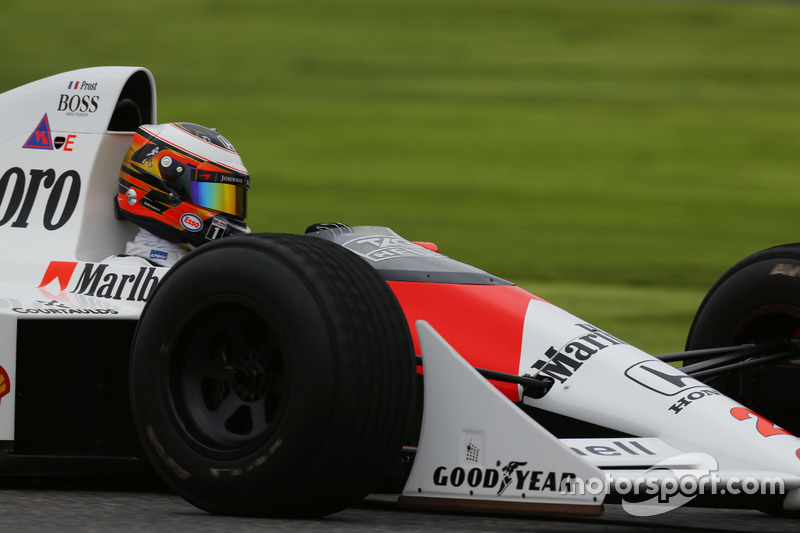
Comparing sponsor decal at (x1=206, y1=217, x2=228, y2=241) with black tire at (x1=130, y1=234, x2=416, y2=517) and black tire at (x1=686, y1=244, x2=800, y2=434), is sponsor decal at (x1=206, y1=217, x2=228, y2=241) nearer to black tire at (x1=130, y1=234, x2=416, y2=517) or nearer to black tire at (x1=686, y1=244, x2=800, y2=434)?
black tire at (x1=130, y1=234, x2=416, y2=517)

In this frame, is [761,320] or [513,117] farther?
[513,117]

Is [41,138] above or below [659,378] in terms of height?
above

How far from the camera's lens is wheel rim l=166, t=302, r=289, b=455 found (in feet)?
9.53

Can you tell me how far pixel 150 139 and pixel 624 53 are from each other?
10220mm

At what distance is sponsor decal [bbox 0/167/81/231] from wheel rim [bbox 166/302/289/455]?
1.46 m

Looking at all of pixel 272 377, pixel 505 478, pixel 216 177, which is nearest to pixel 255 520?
pixel 272 377

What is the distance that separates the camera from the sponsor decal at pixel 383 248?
3.66 metres

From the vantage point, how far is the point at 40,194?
433 cm

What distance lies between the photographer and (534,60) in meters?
13.7

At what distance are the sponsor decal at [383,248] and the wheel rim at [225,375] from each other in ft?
2.44

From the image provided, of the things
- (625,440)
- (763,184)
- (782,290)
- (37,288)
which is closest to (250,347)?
(625,440)

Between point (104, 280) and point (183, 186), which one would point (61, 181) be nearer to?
point (183, 186)

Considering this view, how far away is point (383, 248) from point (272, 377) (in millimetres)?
906

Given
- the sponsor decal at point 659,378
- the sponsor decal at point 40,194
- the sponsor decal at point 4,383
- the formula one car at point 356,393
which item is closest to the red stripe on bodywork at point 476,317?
the formula one car at point 356,393
